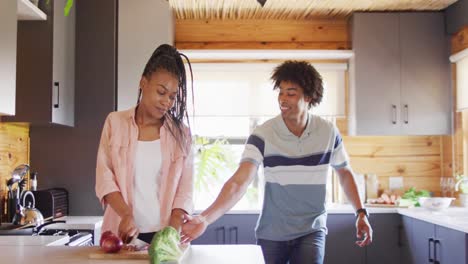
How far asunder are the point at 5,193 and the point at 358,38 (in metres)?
2.76

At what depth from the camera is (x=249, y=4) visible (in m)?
4.02

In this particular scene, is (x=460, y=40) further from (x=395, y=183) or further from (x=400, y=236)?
(x=400, y=236)

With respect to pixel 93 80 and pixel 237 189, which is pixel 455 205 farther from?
pixel 93 80

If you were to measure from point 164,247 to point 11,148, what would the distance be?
2.36m

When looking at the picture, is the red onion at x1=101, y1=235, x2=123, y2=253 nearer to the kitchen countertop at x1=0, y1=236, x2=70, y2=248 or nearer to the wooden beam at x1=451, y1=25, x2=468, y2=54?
the kitchen countertop at x1=0, y1=236, x2=70, y2=248

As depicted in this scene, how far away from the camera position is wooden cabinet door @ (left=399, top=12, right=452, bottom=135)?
162 inches

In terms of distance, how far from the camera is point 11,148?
345cm

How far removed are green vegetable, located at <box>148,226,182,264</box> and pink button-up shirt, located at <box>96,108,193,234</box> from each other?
0.34 metres

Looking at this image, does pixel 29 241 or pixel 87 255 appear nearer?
pixel 87 255

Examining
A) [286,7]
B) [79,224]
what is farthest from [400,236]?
[79,224]

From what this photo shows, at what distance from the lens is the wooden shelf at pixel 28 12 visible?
2885 millimetres

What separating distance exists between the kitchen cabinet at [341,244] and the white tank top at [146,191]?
2.21 meters

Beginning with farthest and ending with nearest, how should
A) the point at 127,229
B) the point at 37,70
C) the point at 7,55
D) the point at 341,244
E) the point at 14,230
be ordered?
the point at 341,244, the point at 37,70, the point at 14,230, the point at 7,55, the point at 127,229

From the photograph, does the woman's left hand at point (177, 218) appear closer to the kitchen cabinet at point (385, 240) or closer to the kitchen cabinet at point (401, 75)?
the kitchen cabinet at point (385, 240)
